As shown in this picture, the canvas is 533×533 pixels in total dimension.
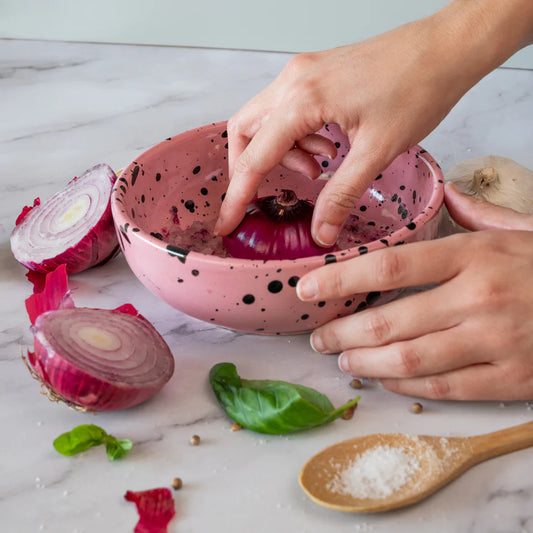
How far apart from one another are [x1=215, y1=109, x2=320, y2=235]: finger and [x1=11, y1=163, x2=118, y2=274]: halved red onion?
0.59 ft

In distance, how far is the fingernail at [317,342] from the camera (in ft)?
2.90

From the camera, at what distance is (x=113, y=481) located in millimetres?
750

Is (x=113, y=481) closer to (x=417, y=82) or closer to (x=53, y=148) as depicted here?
(x=417, y=82)

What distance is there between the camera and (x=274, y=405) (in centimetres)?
78

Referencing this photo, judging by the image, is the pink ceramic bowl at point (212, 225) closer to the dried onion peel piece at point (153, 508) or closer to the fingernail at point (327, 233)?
the fingernail at point (327, 233)

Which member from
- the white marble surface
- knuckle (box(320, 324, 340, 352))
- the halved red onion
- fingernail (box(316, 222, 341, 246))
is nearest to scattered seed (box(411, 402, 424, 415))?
the white marble surface

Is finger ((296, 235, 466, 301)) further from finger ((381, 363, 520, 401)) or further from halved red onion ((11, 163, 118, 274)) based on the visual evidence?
halved red onion ((11, 163, 118, 274))

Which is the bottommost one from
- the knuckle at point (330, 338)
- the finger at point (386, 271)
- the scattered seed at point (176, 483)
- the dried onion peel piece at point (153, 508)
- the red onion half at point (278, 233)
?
the dried onion peel piece at point (153, 508)

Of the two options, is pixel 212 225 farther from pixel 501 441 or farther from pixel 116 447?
pixel 501 441

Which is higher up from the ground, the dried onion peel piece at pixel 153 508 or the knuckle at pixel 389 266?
the knuckle at pixel 389 266

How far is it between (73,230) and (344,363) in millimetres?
435

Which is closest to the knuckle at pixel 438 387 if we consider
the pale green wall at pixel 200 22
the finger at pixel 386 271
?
the finger at pixel 386 271

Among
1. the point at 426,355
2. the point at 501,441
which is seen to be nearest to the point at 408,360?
the point at 426,355

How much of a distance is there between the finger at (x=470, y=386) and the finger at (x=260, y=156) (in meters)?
0.32
